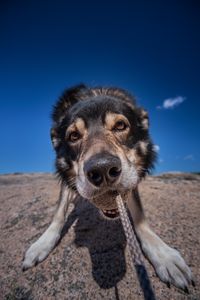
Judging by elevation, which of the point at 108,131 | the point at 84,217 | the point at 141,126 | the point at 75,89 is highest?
the point at 75,89

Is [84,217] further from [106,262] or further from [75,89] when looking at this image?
[75,89]

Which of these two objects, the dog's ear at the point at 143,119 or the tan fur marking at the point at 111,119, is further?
the dog's ear at the point at 143,119

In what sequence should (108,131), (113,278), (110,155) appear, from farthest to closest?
(108,131)
(113,278)
(110,155)

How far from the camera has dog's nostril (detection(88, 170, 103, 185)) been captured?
2.33 metres

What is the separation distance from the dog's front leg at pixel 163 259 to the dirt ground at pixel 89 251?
0.09 m

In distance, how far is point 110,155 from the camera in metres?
2.40

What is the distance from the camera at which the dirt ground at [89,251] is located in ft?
8.84

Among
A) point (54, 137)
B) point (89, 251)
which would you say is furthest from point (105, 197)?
point (54, 137)

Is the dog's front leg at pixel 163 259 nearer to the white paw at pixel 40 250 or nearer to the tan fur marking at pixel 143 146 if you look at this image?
the tan fur marking at pixel 143 146

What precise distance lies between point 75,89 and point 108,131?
215cm

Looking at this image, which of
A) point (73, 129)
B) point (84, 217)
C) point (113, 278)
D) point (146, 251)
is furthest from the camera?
point (84, 217)

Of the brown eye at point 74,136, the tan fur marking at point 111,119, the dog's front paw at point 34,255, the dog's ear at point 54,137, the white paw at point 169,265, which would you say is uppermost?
the dog's ear at point 54,137

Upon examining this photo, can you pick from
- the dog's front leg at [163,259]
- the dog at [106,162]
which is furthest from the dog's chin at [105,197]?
the dog's front leg at [163,259]

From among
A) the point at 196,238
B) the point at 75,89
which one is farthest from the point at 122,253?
the point at 75,89
